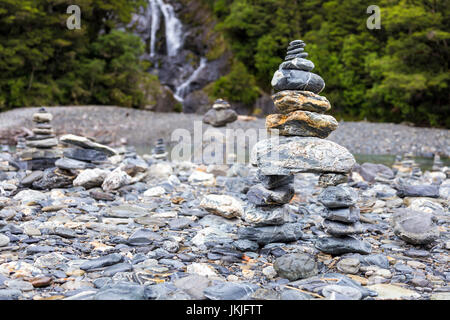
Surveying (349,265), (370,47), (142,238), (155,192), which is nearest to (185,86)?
(370,47)

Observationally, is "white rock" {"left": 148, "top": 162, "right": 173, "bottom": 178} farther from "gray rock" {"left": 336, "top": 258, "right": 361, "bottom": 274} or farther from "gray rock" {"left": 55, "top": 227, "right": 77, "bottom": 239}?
"gray rock" {"left": 336, "top": 258, "right": 361, "bottom": 274}

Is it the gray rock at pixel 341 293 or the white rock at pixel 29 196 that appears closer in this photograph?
the gray rock at pixel 341 293

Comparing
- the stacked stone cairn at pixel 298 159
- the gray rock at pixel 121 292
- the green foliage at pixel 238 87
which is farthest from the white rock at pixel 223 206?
the green foliage at pixel 238 87

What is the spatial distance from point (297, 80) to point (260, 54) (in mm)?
26372

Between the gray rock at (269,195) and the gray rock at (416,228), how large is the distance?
1.43m

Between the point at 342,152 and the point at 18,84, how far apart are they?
29333 millimetres

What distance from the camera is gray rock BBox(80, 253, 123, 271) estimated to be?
3.56 meters

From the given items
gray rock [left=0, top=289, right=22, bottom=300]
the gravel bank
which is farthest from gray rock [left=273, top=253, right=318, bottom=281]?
the gravel bank

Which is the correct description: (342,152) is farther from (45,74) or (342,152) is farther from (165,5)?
(165,5)

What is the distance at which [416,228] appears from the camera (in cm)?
432

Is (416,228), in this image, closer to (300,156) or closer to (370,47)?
(300,156)

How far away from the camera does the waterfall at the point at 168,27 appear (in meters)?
36.4

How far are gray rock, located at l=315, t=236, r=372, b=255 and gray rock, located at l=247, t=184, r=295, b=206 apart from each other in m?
0.69

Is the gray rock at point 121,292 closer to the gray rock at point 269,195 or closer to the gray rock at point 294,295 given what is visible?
the gray rock at point 294,295
